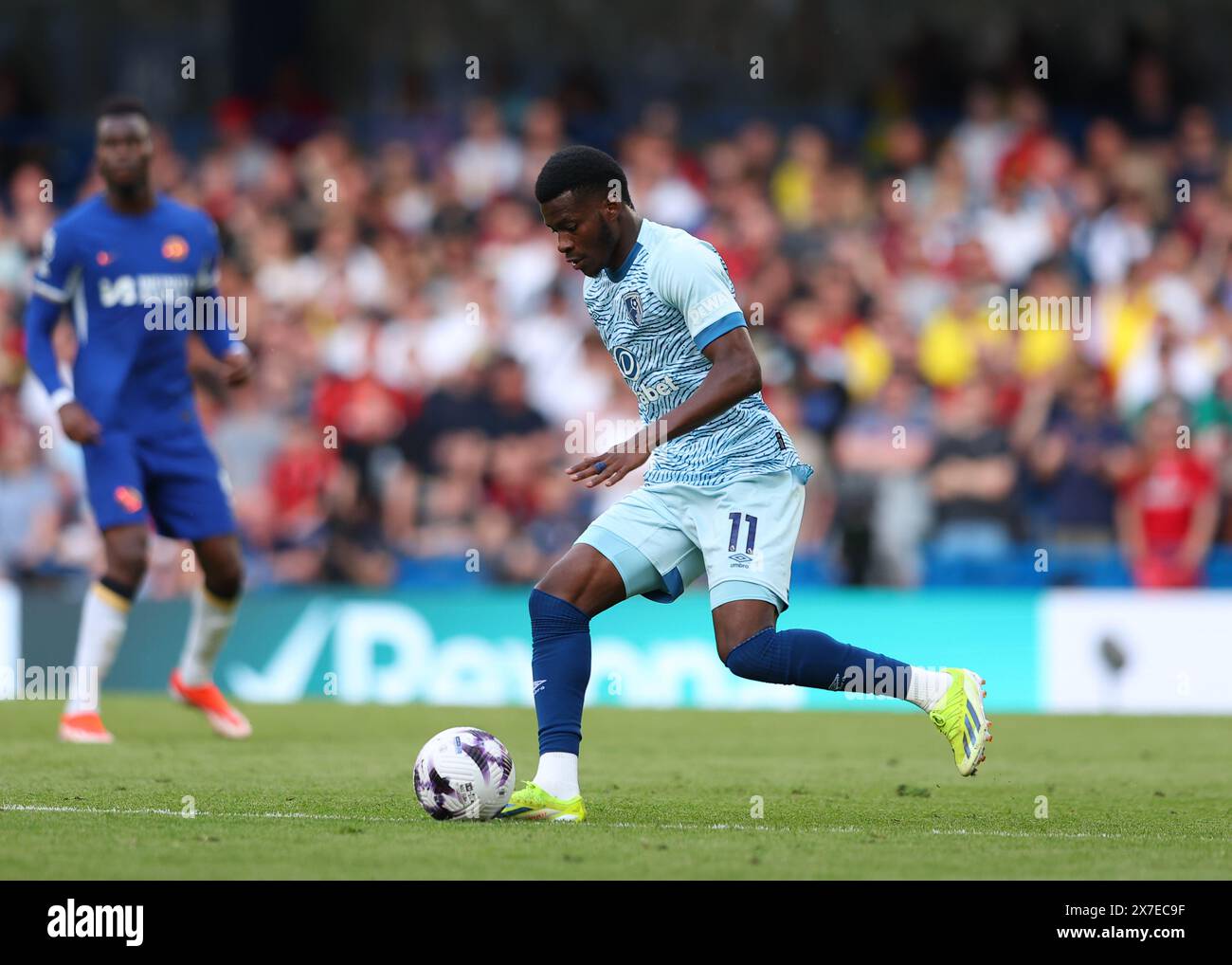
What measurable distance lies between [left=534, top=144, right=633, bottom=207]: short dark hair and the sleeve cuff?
0.61 meters

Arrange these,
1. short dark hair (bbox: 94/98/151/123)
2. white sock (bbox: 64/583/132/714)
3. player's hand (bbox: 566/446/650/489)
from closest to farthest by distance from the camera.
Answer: player's hand (bbox: 566/446/650/489) < short dark hair (bbox: 94/98/151/123) < white sock (bbox: 64/583/132/714)

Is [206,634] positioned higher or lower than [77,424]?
lower

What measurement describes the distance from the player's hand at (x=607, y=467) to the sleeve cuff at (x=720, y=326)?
53 cm

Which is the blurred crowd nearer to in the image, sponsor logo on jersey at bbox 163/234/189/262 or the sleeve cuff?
sponsor logo on jersey at bbox 163/234/189/262

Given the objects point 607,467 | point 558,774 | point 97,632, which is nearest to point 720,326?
point 607,467

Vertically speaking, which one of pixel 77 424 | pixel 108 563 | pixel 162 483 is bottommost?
pixel 108 563

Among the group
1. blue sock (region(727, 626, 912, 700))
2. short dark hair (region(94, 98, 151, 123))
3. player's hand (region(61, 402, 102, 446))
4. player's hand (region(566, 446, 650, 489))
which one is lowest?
blue sock (region(727, 626, 912, 700))

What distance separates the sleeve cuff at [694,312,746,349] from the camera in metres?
7.14

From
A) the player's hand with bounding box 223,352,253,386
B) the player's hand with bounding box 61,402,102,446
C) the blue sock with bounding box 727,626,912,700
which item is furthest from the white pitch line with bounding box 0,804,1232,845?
the player's hand with bounding box 223,352,253,386

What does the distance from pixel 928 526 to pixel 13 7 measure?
13.8 metres

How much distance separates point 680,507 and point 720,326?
2.59 feet

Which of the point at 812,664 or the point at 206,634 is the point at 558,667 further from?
the point at 206,634

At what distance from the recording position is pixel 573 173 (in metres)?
7.14

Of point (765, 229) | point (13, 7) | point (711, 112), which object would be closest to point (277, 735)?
point (765, 229)
